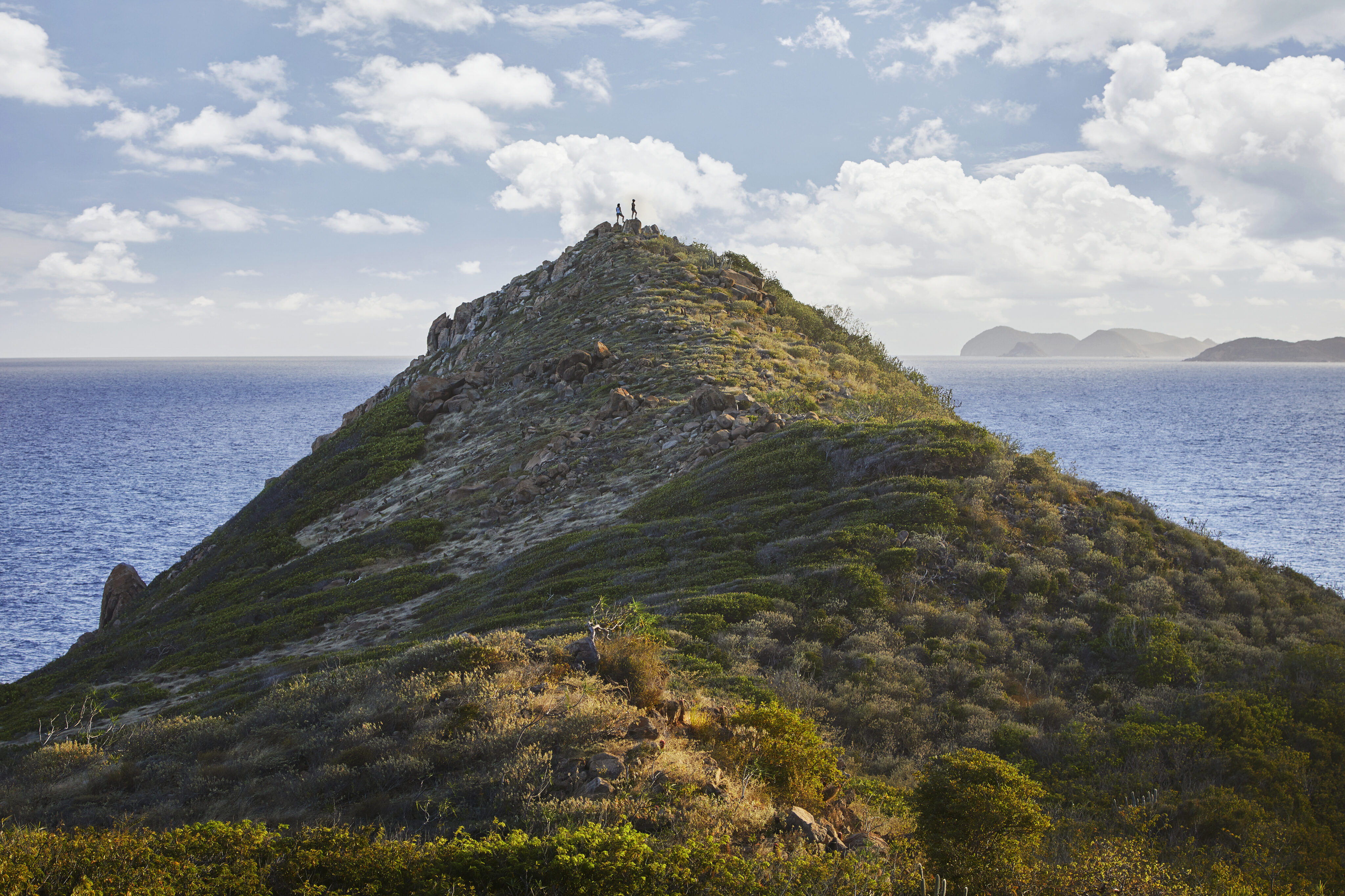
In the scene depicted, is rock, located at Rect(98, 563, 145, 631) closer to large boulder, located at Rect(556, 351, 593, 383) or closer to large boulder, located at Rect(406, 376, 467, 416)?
large boulder, located at Rect(406, 376, 467, 416)

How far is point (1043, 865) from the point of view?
6.64 metres

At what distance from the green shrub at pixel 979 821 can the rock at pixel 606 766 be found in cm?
297

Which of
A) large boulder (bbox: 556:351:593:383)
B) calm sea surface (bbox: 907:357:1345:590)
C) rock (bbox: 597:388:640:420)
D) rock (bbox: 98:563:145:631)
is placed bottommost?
rock (bbox: 98:563:145:631)

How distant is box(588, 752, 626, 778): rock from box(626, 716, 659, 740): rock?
1.60 feet

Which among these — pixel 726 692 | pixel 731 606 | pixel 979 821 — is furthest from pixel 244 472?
pixel 979 821

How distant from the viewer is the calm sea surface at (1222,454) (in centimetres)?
4253

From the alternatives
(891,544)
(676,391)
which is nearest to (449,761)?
(891,544)

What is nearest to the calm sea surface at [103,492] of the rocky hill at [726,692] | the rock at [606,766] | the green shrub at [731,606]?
the rocky hill at [726,692]

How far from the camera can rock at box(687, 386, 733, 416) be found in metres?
24.9

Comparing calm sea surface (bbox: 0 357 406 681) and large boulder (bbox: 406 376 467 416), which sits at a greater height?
large boulder (bbox: 406 376 467 416)

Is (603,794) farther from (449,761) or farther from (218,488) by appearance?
(218,488)

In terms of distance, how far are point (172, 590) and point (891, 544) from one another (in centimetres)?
2860

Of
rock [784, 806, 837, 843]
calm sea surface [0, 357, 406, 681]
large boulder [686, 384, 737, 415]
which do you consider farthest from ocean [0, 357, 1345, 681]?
rock [784, 806, 837, 843]

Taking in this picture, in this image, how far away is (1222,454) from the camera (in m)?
70.7
